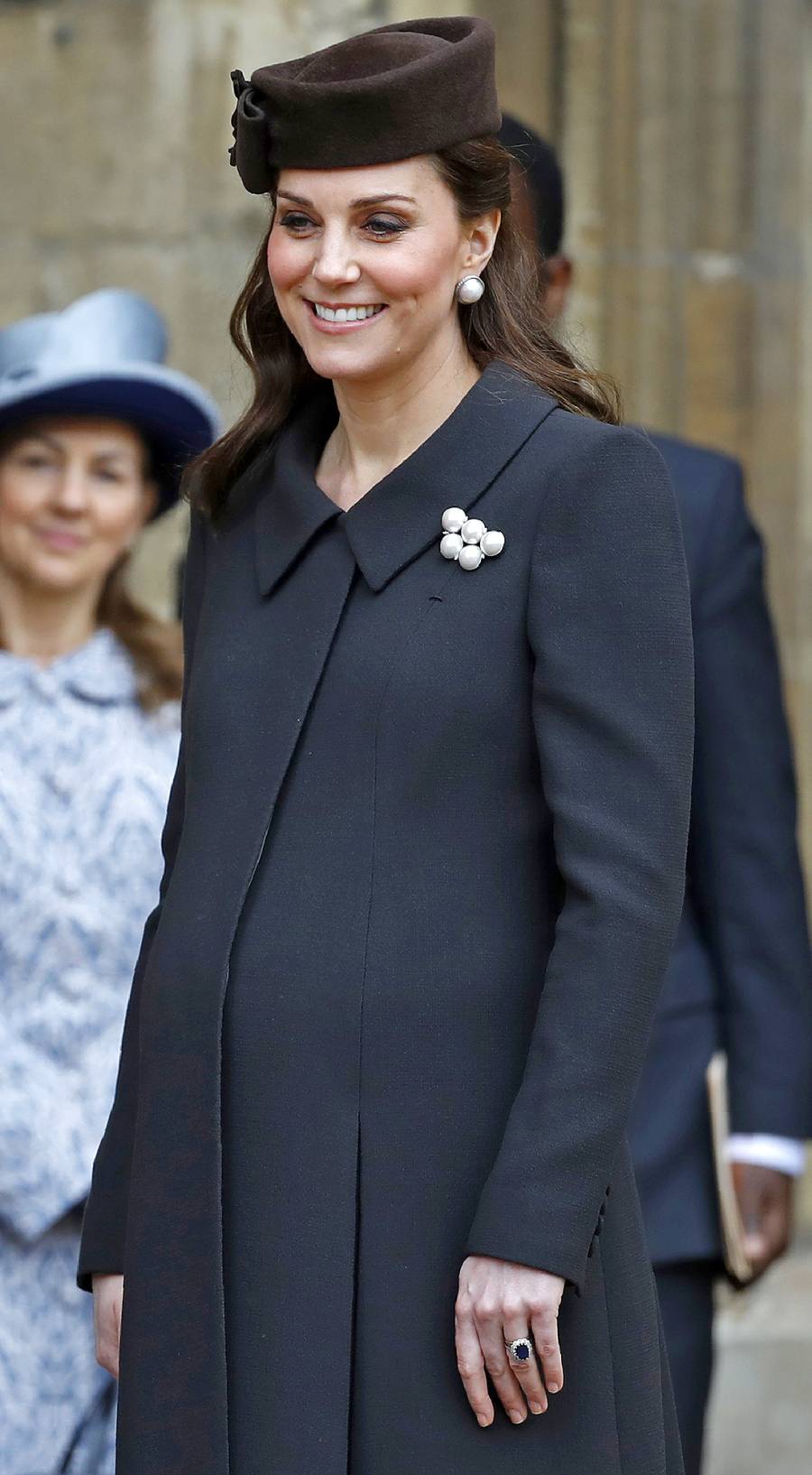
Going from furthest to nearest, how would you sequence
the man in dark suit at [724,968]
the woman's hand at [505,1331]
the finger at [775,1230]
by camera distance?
1. the finger at [775,1230]
2. the man in dark suit at [724,968]
3. the woman's hand at [505,1331]

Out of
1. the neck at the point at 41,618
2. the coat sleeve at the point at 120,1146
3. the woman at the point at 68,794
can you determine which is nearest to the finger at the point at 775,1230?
the woman at the point at 68,794

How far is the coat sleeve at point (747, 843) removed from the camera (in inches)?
136

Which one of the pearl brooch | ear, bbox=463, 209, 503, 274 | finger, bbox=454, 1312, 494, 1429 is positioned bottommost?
finger, bbox=454, 1312, 494, 1429

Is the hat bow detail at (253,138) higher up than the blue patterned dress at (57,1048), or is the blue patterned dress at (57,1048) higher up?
the hat bow detail at (253,138)

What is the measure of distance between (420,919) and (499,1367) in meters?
0.37

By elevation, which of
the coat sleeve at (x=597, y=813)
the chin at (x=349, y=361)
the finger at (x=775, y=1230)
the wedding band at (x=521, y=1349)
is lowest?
the finger at (x=775, y=1230)

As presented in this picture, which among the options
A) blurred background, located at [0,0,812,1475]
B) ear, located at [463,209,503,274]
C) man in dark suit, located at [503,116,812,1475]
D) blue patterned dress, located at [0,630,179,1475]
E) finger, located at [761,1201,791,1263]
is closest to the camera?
ear, located at [463,209,503,274]

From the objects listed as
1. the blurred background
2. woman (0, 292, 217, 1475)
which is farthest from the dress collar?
the blurred background

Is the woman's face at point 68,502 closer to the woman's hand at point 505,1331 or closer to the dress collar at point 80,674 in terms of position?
the dress collar at point 80,674

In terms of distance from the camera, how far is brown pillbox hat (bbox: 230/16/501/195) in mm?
2135

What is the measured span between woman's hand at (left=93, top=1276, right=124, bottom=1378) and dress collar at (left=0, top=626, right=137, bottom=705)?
128 centimetres

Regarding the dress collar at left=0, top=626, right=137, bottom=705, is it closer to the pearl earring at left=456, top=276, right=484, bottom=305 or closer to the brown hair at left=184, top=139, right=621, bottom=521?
the brown hair at left=184, top=139, right=621, bottom=521

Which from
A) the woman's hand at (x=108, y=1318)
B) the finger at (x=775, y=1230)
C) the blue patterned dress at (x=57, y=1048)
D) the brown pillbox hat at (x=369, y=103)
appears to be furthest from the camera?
the finger at (x=775, y=1230)

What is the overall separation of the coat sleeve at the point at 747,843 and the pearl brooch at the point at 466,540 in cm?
128
